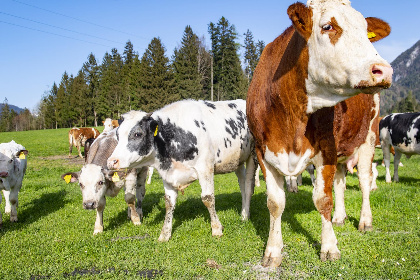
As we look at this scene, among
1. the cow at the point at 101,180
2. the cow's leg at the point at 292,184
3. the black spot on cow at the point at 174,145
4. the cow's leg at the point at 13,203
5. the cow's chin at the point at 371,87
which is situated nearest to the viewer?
the cow's chin at the point at 371,87

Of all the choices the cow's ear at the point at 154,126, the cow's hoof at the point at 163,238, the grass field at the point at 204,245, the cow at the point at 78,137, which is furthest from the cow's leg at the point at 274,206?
the cow at the point at 78,137

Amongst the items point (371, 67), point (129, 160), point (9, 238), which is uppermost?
point (371, 67)

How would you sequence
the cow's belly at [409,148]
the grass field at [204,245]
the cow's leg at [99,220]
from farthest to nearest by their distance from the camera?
the cow's belly at [409,148] → the cow's leg at [99,220] → the grass field at [204,245]

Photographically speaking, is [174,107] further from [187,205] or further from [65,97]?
[65,97]

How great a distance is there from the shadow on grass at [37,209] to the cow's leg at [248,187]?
439 centimetres

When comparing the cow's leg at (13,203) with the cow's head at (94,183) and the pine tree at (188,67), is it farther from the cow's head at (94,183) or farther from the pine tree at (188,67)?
the pine tree at (188,67)

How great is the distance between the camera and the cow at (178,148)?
206 inches

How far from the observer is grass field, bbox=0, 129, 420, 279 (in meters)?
4.01

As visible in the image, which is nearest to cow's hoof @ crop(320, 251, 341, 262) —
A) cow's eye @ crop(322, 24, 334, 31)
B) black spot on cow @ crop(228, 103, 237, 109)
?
cow's eye @ crop(322, 24, 334, 31)

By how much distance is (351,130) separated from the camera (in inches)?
183

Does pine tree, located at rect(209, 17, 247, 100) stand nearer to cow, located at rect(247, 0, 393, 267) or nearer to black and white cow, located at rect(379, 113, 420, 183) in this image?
black and white cow, located at rect(379, 113, 420, 183)

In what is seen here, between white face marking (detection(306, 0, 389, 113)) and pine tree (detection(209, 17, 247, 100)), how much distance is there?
183 ft

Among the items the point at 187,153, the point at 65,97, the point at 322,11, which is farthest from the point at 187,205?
the point at 65,97

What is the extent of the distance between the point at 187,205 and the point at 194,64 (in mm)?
53200
